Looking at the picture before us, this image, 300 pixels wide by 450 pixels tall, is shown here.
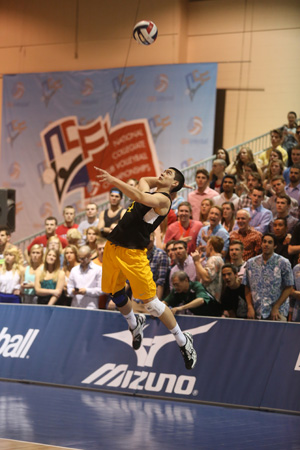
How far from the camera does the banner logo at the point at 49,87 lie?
69.5 feet

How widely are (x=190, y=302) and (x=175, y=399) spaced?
1416mm

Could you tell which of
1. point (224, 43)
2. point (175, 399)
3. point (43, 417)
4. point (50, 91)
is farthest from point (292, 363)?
point (50, 91)

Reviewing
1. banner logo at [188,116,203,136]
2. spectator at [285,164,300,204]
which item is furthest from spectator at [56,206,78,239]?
banner logo at [188,116,203,136]

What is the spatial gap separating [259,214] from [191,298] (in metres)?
2.39

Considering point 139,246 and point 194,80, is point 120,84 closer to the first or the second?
point 194,80

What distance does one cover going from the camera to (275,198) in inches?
498

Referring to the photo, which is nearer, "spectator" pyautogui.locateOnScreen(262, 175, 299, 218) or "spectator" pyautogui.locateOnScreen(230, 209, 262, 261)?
"spectator" pyautogui.locateOnScreen(230, 209, 262, 261)

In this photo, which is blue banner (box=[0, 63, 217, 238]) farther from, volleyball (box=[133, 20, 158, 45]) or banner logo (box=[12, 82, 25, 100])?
volleyball (box=[133, 20, 158, 45])

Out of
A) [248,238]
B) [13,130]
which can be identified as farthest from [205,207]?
[13,130]

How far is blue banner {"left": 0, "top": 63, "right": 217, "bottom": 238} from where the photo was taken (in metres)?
18.9

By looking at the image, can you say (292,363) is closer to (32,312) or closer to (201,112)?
(32,312)

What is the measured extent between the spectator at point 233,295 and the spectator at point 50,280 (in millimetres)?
2980

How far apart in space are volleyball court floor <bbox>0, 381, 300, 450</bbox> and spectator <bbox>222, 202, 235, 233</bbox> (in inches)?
143

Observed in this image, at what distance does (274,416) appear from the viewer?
906cm
